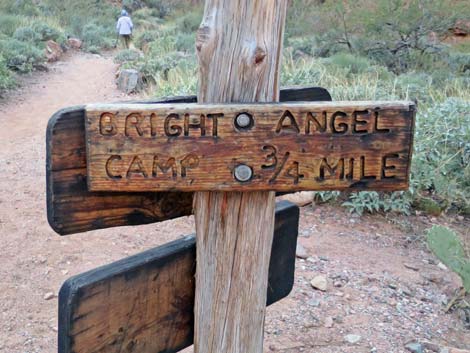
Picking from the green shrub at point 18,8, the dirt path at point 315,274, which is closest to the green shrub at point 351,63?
the dirt path at point 315,274

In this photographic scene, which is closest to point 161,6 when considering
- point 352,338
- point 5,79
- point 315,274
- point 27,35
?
point 27,35

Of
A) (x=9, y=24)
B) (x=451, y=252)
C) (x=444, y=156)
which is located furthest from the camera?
(x=9, y=24)

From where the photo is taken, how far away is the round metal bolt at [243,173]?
120 cm

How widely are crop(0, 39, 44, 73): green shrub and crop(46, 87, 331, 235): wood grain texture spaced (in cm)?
1071

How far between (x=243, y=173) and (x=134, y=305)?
0.40m

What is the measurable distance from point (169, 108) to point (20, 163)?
17.3 feet

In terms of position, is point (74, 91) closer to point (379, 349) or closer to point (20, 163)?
point (20, 163)

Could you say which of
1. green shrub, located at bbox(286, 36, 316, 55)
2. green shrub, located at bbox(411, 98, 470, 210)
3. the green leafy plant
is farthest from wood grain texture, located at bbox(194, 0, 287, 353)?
green shrub, located at bbox(286, 36, 316, 55)

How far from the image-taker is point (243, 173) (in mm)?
1202

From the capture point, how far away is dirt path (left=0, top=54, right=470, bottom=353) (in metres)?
2.95

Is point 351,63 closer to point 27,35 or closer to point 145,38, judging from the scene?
point 27,35

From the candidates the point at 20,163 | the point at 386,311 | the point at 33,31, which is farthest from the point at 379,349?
the point at 33,31

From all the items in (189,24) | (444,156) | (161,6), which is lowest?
(444,156)

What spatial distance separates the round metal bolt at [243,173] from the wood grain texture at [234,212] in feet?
0.29
